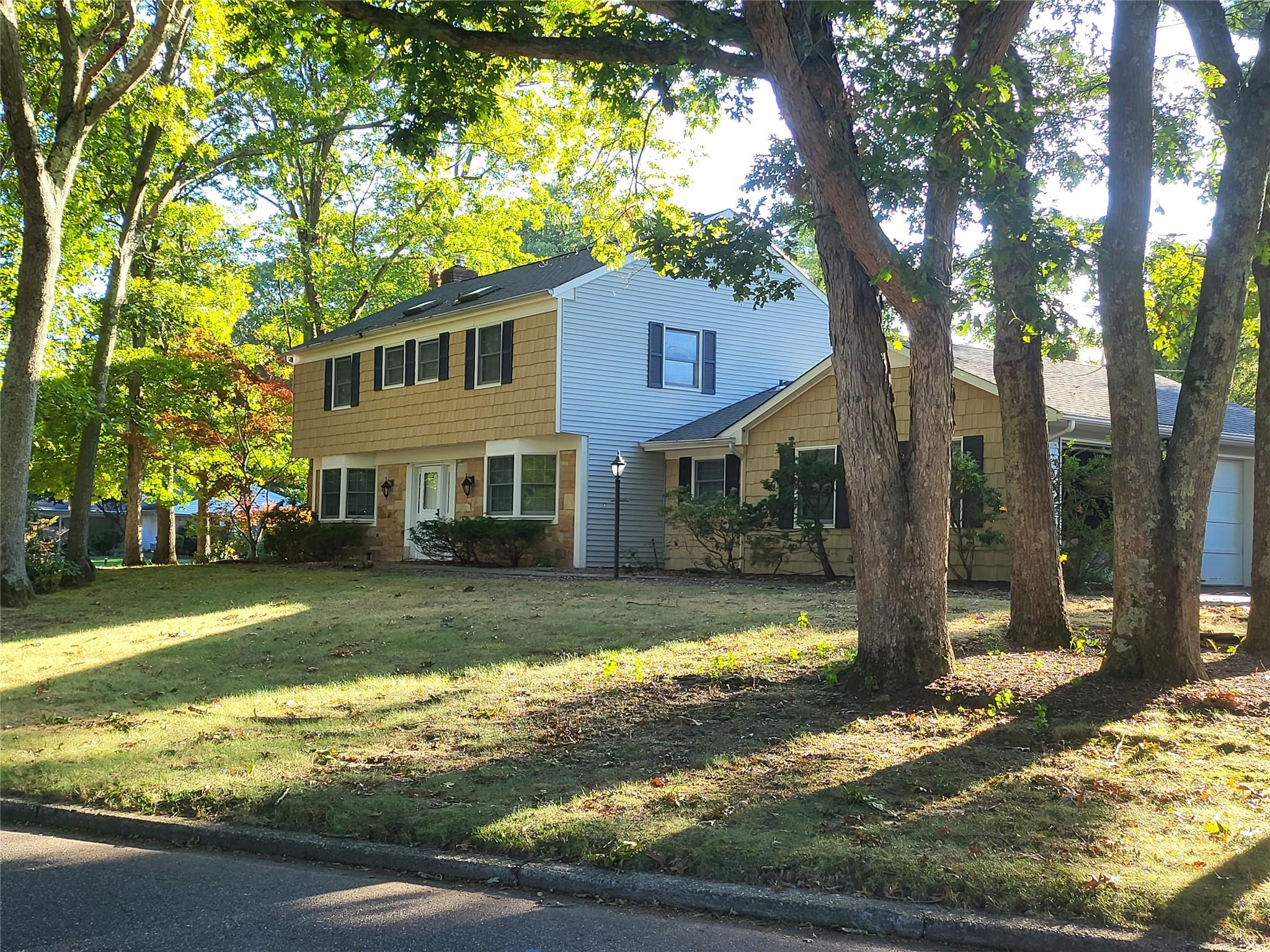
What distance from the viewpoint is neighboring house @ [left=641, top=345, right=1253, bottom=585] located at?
676 inches

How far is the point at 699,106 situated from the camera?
41.4 feet

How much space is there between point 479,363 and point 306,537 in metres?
6.68

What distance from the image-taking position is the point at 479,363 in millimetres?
23969

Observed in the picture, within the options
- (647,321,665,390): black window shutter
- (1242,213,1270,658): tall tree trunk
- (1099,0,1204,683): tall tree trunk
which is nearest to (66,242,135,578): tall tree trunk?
(647,321,665,390): black window shutter

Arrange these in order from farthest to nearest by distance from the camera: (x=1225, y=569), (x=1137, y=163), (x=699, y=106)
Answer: (x=1225, y=569)
(x=699, y=106)
(x=1137, y=163)

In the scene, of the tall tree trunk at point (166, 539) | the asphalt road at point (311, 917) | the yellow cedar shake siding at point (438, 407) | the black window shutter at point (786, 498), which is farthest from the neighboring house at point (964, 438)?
the tall tree trunk at point (166, 539)

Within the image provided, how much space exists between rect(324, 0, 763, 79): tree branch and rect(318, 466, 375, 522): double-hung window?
20.2m

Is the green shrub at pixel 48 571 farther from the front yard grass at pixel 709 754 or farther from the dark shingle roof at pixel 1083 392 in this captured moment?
the dark shingle roof at pixel 1083 392

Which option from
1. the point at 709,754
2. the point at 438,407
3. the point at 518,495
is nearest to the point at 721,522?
the point at 518,495

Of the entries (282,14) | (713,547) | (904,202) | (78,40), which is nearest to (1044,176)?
(904,202)

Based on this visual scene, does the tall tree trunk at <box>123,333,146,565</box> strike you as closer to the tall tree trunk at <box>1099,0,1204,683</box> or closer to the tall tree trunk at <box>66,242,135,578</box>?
the tall tree trunk at <box>66,242,135,578</box>

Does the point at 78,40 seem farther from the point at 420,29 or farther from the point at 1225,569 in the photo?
the point at 1225,569

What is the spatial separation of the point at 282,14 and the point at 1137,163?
25.7 feet

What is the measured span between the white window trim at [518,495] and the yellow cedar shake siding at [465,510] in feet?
0.22
